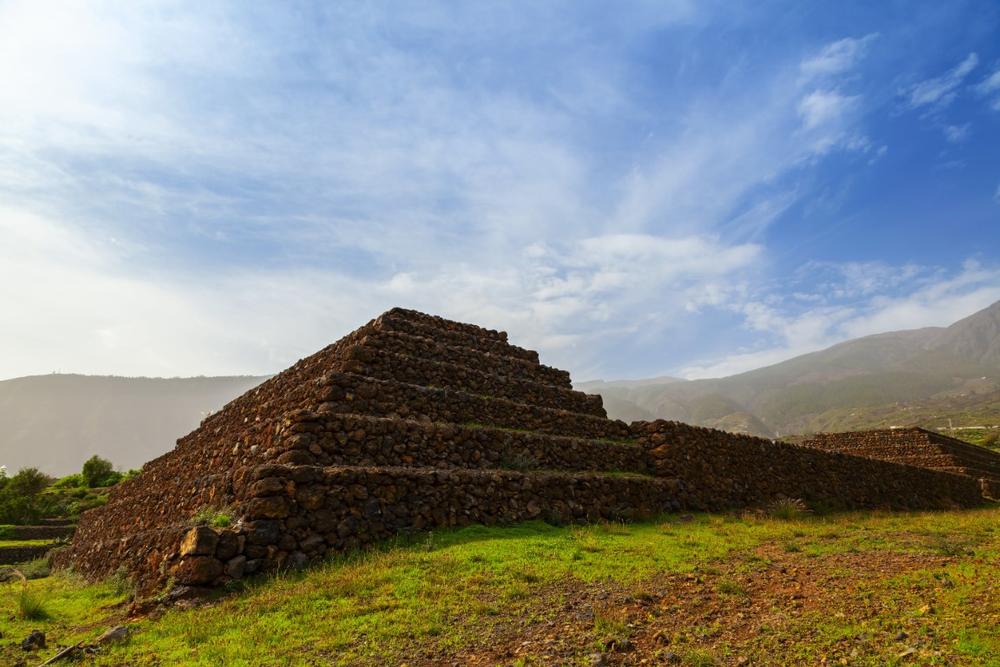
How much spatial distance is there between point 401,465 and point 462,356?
637 cm

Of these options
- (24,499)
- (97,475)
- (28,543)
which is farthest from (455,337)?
(97,475)

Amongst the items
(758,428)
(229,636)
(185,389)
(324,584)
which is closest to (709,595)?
(324,584)

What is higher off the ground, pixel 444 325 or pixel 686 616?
pixel 444 325

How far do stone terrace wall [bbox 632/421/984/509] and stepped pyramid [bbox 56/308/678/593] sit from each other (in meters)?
0.84

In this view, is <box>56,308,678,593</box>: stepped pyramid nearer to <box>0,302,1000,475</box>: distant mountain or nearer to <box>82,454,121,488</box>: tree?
<box>82,454,121,488</box>: tree

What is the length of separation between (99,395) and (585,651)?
8822 inches

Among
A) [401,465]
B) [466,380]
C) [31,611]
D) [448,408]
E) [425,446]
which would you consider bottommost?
[31,611]

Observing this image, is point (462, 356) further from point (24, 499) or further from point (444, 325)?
point (24, 499)

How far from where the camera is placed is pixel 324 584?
7504 mm

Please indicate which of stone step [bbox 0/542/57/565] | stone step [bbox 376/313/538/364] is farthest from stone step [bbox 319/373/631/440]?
stone step [bbox 0/542/57/565]

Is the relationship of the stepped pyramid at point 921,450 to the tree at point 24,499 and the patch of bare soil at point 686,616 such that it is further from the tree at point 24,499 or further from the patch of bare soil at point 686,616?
the tree at point 24,499

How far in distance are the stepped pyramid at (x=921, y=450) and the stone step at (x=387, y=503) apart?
1092 inches

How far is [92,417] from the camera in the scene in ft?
583

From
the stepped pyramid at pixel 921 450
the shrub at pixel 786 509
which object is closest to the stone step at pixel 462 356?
the shrub at pixel 786 509
